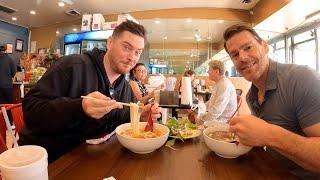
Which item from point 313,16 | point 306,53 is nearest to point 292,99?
point 313,16

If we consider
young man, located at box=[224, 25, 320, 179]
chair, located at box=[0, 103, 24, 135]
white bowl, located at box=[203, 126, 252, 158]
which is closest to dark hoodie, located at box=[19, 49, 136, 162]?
chair, located at box=[0, 103, 24, 135]

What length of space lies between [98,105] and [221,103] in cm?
195

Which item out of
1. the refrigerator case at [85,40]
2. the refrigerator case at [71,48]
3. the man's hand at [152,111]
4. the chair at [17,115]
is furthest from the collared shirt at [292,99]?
the refrigerator case at [71,48]

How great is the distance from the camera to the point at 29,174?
58cm

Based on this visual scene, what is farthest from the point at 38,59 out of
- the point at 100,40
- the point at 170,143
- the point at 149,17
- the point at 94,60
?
the point at 170,143

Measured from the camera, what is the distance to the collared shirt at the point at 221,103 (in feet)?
8.50

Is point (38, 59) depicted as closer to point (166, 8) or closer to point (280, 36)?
point (166, 8)

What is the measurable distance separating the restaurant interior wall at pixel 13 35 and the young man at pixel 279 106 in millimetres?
7946

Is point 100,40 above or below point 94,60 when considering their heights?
above

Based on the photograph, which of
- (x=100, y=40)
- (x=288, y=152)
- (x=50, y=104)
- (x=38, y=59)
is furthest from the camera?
(x=38, y=59)

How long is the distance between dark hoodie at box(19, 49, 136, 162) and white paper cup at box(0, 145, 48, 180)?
17.6 inches

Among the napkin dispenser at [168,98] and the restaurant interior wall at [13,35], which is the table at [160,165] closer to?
the napkin dispenser at [168,98]

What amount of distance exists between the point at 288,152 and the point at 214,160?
0.95ft

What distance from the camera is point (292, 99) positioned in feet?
3.60
